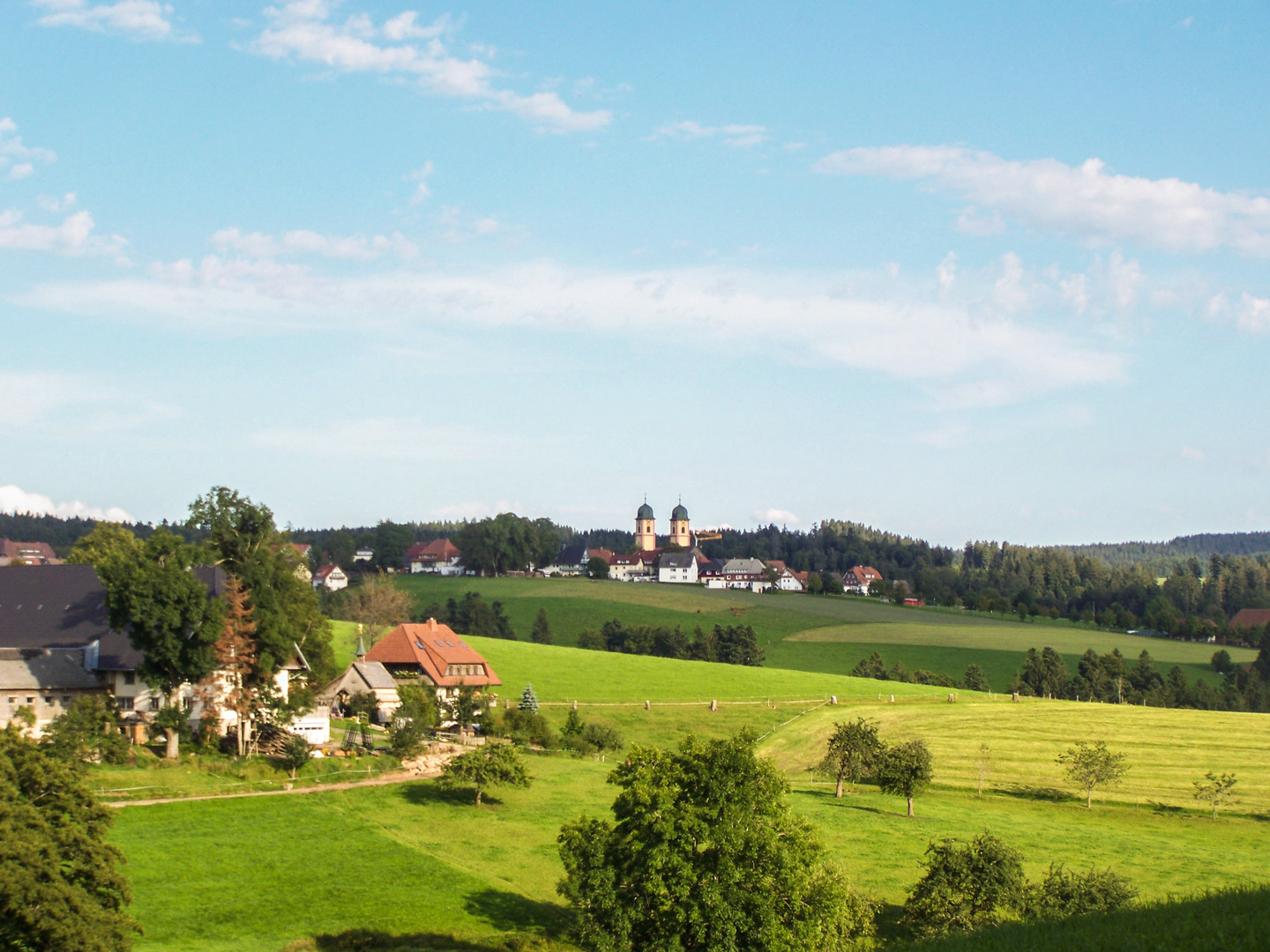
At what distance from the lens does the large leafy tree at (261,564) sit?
49906 millimetres

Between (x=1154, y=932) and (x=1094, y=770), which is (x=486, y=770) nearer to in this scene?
(x=1094, y=770)

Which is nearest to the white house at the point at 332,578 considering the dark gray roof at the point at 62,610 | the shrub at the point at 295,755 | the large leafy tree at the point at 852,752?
the dark gray roof at the point at 62,610

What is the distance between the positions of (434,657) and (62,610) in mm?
25022

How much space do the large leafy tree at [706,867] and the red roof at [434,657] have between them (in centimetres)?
4267

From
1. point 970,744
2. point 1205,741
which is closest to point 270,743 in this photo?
point 970,744

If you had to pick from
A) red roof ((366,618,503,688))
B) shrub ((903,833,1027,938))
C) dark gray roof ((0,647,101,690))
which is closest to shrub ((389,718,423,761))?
dark gray roof ((0,647,101,690))

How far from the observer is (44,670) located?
49500 millimetres

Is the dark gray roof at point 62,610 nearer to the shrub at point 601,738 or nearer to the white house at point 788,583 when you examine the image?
the shrub at point 601,738

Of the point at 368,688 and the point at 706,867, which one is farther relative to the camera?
the point at 368,688

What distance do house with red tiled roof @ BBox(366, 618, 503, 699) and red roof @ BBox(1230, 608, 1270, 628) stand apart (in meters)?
120

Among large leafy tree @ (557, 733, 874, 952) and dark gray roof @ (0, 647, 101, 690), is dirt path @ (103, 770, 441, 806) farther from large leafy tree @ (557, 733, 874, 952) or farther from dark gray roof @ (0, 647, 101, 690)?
large leafy tree @ (557, 733, 874, 952)

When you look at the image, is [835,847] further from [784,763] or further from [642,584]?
[642,584]

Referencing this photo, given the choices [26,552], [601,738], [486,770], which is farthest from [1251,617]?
[26,552]

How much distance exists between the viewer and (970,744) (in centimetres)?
6812
